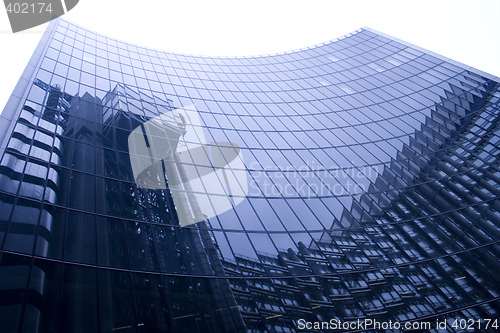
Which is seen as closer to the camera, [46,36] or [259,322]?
[259,322]

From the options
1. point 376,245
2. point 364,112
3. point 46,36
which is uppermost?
point 46,36

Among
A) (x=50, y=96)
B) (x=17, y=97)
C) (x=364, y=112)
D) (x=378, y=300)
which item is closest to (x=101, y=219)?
(x=17, y=97)

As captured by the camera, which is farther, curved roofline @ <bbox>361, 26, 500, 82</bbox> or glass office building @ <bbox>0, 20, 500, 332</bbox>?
curved roofline @ <bbox>361, 26, 500, 82</bbox>

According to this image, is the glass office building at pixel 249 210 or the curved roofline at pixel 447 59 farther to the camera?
the curved roofline at pixel 447 59

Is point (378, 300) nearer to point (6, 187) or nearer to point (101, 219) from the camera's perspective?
point (101, 219)

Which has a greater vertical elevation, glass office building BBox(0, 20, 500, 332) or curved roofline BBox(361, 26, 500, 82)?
curved roofline BBox(361, 26, 500, 82)

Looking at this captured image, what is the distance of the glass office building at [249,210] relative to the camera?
12633mm

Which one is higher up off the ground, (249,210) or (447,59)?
(447,59)

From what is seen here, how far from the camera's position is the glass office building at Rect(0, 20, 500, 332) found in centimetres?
1263

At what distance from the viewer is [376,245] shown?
19531mm

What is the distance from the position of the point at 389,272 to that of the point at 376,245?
6.24 feet

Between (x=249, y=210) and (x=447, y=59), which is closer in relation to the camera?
(x=249, y=210)

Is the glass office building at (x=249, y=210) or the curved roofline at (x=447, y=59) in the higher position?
the curved roofline at (x=447, y=59)

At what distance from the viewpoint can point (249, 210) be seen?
66.6 ft
